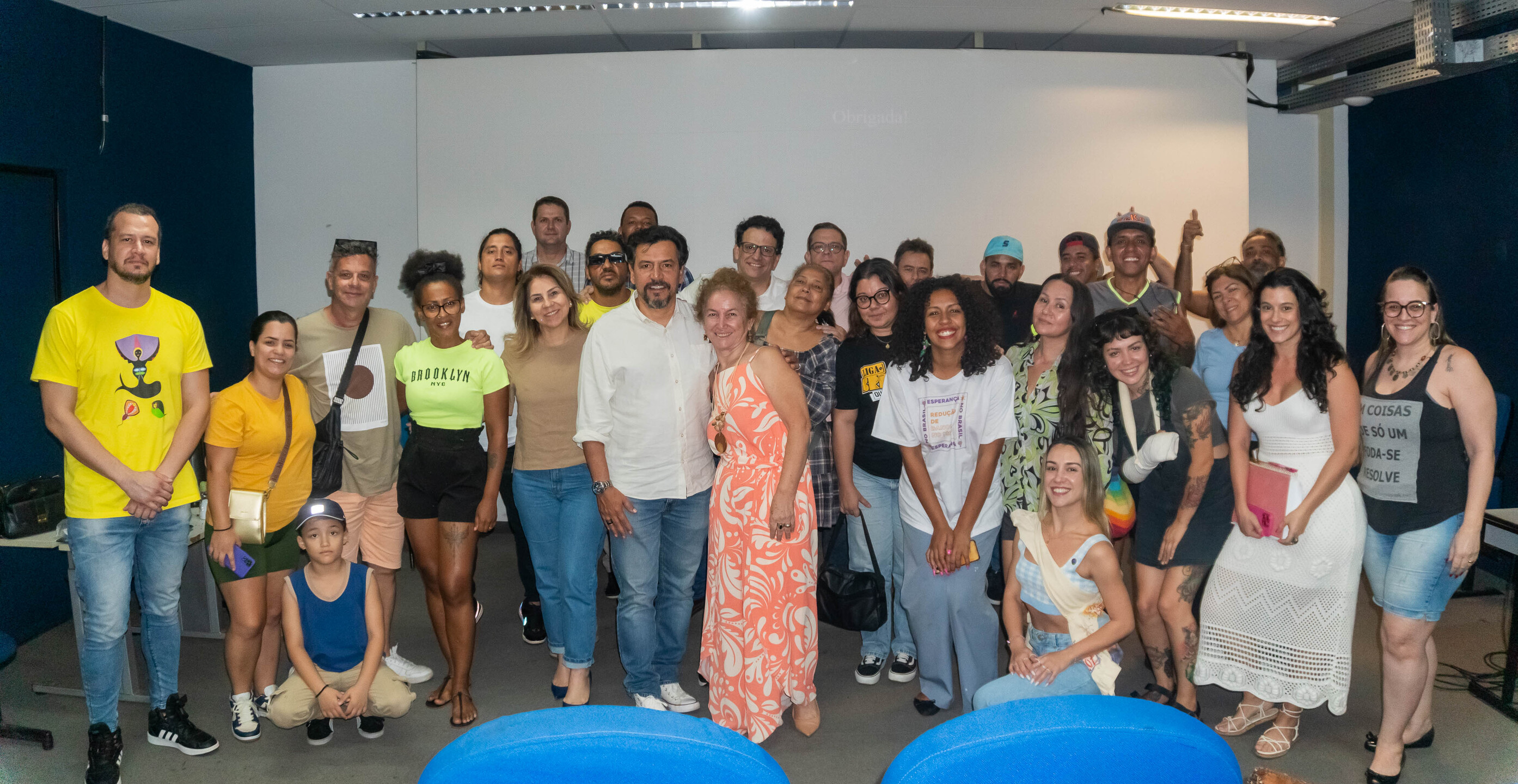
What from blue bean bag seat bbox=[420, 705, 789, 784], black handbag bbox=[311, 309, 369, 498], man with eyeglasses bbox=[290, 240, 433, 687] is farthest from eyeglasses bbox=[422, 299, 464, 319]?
blue bean bag seat bbox=[420, 705, 789, 784]

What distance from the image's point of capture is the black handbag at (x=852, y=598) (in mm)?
3434

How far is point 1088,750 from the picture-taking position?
1.12 metres

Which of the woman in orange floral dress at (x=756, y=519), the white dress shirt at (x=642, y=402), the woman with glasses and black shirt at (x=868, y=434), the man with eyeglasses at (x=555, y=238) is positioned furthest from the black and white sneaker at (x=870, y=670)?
the man with eyeglasses at (x=555, y=238)

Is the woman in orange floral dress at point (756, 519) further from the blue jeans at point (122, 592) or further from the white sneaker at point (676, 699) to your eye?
the blue jeans at point (122, 592)

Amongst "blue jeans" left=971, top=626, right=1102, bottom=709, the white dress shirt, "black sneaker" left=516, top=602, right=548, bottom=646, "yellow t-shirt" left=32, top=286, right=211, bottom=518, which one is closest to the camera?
"blue jeans" left=971, top=626, right=1102, bottom=709

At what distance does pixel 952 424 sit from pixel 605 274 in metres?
1.59

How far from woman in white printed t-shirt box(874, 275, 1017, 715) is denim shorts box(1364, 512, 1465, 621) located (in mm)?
1185

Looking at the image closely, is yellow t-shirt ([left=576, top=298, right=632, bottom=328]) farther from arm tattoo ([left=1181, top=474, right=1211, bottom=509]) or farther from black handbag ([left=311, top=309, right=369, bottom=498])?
arm tattoo ([left=1181, top=474, right=1211, bottom=509])

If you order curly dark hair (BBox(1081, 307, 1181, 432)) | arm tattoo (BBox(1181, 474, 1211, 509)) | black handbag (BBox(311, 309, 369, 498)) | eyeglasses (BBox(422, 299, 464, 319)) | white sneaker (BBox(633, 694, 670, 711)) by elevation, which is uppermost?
eyeglasses (BBox(422, 299, 464, 319))

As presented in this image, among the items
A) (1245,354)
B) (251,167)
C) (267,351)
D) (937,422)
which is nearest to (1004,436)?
(937,422)

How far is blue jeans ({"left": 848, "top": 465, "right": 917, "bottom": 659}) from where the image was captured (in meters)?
3.62

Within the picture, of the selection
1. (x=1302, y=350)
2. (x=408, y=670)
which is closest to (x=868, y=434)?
(x=1302, y=350)

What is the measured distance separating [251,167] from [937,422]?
5.39m

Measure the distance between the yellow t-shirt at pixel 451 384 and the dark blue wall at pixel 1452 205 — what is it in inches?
214
